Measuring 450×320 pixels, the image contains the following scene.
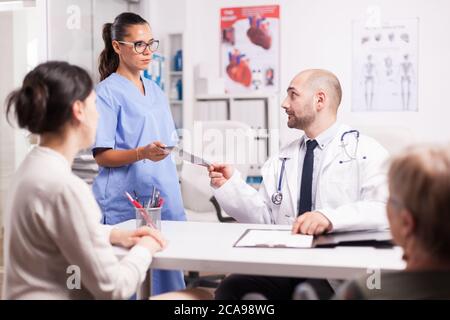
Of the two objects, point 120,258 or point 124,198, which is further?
point 124,198

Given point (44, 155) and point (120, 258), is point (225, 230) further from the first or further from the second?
point (44, 155)

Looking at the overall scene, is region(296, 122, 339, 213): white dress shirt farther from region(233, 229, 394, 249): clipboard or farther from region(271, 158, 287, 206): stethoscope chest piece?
region(233, 229, 394, 249): clipboard

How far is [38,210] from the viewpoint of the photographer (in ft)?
3.42

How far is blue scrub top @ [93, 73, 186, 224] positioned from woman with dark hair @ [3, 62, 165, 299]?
79 cm

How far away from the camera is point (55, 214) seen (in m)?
1.04

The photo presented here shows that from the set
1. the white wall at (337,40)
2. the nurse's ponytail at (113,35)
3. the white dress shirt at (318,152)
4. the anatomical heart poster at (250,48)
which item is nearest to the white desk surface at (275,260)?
the white dress shirt at (318,152)

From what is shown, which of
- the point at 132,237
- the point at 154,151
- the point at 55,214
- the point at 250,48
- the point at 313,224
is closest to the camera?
the point at 55,214

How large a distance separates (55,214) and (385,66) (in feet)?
10.7

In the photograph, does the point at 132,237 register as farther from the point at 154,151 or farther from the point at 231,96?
the point at 231,96

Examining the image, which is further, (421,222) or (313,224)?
(313,224)

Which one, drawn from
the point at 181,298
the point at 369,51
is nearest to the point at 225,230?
the point at 181,298

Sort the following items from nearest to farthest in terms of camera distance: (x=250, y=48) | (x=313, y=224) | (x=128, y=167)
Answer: (x=313, y=224)
(x=128, y=167)
(x=250, y=48)

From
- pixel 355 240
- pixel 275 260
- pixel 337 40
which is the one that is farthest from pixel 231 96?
pixel 275 260

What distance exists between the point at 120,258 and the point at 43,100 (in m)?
0.44
